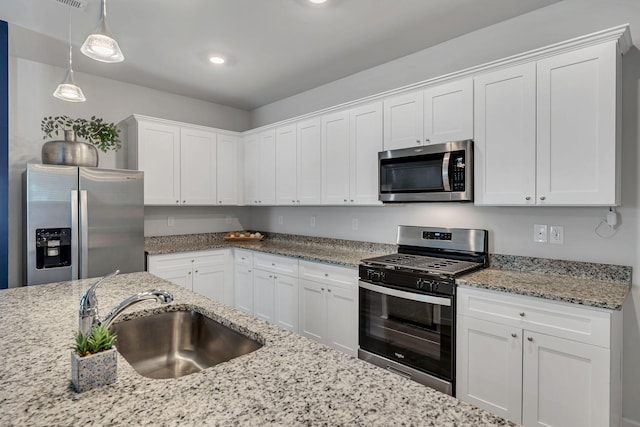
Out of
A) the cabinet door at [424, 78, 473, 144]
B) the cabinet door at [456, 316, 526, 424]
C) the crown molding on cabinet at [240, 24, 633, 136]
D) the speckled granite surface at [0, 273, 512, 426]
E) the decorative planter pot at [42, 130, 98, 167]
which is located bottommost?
the cabinet door at [456, 316, 526, 424]

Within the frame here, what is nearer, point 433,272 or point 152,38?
point 433,272

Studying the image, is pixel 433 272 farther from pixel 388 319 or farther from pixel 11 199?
pixel 11 199

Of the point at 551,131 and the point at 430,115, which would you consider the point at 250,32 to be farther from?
the point at 551,131

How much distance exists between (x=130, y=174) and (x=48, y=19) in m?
1.33

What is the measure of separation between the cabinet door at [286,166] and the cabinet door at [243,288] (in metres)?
0.90

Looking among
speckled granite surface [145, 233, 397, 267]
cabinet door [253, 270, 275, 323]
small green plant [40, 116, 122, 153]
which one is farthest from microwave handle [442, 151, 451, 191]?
small green plant [40, 116, 122, 153]

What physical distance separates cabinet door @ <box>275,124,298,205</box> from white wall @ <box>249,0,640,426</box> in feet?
1.86

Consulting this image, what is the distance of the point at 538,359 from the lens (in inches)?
73.7

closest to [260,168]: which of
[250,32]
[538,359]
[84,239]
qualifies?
[250,32]

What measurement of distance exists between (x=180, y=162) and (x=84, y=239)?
53.0 inches

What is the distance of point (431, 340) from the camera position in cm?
229

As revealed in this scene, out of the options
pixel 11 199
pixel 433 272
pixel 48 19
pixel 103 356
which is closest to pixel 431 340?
pixel 433 272

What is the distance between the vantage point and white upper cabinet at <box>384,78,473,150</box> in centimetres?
247

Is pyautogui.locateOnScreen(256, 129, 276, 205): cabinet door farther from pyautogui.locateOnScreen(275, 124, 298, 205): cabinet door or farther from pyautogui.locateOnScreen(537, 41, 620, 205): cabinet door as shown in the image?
pyautogui.locateOnScreen(537, 41, 620, 205): cabinet door
